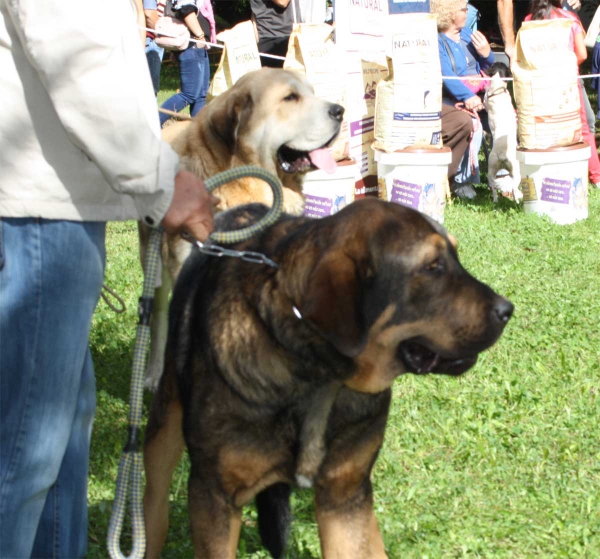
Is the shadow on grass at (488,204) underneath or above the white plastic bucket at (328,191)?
underneath

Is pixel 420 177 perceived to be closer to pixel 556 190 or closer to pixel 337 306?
pixel 556 190

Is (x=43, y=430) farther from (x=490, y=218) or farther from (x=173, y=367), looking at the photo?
(x=490, y=218)

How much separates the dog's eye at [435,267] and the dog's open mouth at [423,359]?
216mm

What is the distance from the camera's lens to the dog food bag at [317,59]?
777 centimetres

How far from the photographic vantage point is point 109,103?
2.06m

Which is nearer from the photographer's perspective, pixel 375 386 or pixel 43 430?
pixel 43 430

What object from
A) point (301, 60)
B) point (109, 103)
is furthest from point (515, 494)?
point (301, 60)

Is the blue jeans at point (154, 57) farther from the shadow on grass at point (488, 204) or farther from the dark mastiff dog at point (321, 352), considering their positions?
the dark mastiff dog at point (321, 352)

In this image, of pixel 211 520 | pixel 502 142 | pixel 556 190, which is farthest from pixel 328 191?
pixel 211 520

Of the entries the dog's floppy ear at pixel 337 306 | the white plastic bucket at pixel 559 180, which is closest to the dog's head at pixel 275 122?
the dog's floppy ear at pixel 337 306

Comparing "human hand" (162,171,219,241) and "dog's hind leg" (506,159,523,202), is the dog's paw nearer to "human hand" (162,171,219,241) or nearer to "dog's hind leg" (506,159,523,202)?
"human hand" (162,171,219,241)

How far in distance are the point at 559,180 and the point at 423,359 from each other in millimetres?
6846

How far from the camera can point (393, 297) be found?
248cm

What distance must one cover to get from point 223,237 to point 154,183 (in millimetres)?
483
